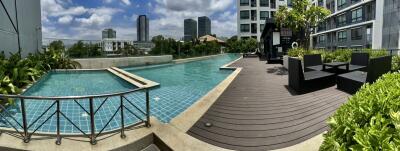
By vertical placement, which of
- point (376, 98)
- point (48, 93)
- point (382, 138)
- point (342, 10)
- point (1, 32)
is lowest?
point (48, 93)

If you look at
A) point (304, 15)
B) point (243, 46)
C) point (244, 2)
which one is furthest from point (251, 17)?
point (304, 15)

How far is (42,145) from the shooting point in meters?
3.87

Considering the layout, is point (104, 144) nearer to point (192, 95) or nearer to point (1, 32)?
point (192, 95)

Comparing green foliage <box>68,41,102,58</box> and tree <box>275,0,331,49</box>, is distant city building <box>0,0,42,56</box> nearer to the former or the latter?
green foliage <box>68,41,102,58</box>

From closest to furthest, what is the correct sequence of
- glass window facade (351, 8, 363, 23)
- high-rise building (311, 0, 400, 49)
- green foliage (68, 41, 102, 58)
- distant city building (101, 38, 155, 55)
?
1. green foliage (68, 41, 102, 58)
2. distant city building (101, 38, 155, 55)
3. high-rise building (311, 0, 400, 49)
4. glass window facade (351, 8, 363, 23)

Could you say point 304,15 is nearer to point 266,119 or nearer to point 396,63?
point 396,63

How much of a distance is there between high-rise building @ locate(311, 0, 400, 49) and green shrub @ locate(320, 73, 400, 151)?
2361 centimetres

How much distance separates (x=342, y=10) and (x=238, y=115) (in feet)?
133

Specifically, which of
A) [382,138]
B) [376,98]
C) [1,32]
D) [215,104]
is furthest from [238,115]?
[1,32]

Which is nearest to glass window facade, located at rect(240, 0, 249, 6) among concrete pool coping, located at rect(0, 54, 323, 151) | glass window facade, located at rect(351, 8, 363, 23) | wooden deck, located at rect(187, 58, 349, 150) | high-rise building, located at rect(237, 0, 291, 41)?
high-rise building, located at rect(237, 0, 291, 41)

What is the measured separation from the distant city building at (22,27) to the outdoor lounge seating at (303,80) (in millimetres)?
12659

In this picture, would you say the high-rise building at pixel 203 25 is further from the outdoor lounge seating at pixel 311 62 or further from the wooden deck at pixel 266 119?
the wooden deck at pixel 266 119

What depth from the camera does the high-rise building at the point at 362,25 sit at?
2784cm

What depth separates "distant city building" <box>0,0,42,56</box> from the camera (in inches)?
522
